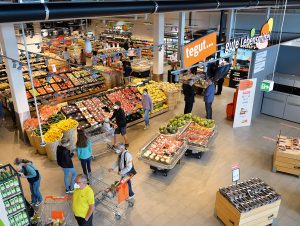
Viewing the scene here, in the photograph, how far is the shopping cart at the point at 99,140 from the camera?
8.07 m

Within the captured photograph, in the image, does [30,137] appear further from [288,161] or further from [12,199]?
[288,161]

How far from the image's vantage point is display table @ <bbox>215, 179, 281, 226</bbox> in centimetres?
524

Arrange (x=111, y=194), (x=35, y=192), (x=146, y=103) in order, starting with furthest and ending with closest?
(x=146, y=103) → (x=35, y=192) → (x=111, y=194)

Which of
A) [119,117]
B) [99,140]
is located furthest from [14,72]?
[119,117]

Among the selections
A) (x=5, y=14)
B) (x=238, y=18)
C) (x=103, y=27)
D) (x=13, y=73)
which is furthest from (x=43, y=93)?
(x=103, y=27)

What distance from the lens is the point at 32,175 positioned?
5.78 meters

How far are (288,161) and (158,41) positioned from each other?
25.4 feet

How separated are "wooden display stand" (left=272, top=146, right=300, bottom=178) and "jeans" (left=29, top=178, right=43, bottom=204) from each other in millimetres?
5905

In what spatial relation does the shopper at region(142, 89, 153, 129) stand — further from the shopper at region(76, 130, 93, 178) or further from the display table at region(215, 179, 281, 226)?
the display table at region(215, 179, 281, 226)

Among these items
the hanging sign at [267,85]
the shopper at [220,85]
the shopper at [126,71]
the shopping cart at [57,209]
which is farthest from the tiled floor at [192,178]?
the shopper at [126,71]

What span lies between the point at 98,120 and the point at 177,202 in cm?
445

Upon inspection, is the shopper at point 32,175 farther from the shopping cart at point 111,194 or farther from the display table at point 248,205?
the display table at point 248,205

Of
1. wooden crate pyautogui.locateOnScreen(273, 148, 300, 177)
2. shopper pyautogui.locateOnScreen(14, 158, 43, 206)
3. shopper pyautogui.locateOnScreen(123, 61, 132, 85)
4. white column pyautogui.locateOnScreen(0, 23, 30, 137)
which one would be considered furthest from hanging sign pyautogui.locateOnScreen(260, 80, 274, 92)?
white column pyautogui.locateOnScreen(0, 23, 30, 137)

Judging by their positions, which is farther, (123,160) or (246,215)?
(123,160)
